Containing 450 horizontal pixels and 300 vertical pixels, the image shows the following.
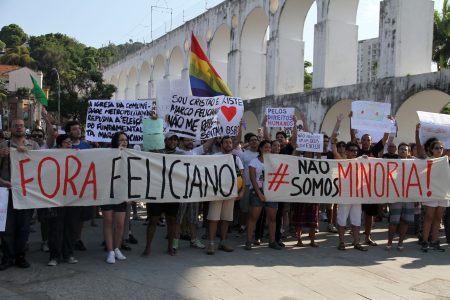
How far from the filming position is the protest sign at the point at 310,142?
29.4 ft

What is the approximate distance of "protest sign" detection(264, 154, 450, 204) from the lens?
7.19m

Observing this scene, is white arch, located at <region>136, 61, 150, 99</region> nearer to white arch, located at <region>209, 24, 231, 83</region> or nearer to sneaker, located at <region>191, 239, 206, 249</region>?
white arch, located at <region>209, 24, 231, 83</region>

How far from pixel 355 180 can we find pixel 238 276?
112 inches

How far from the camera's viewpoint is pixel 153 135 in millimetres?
7051

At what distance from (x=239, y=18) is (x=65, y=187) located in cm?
2281

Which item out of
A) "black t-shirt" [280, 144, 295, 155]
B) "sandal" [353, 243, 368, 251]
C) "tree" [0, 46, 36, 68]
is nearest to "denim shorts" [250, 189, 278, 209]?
"sandal" [353, 243, 368, 251]

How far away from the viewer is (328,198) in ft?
24.3

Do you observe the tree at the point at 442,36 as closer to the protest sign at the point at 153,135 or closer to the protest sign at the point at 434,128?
the protest sign at the point at 434,128

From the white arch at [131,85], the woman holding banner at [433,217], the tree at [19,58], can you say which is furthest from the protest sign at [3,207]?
the tree at [19,58]

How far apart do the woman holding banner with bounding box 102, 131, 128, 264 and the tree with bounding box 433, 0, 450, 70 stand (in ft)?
96.1

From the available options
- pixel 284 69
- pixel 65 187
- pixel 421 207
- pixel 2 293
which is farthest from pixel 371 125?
pixel 284 69

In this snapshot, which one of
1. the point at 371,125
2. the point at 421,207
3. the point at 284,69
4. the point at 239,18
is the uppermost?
the point at 239,18

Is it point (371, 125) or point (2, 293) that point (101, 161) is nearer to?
point (2, 293)

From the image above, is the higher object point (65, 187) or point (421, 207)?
point (65, 187)
